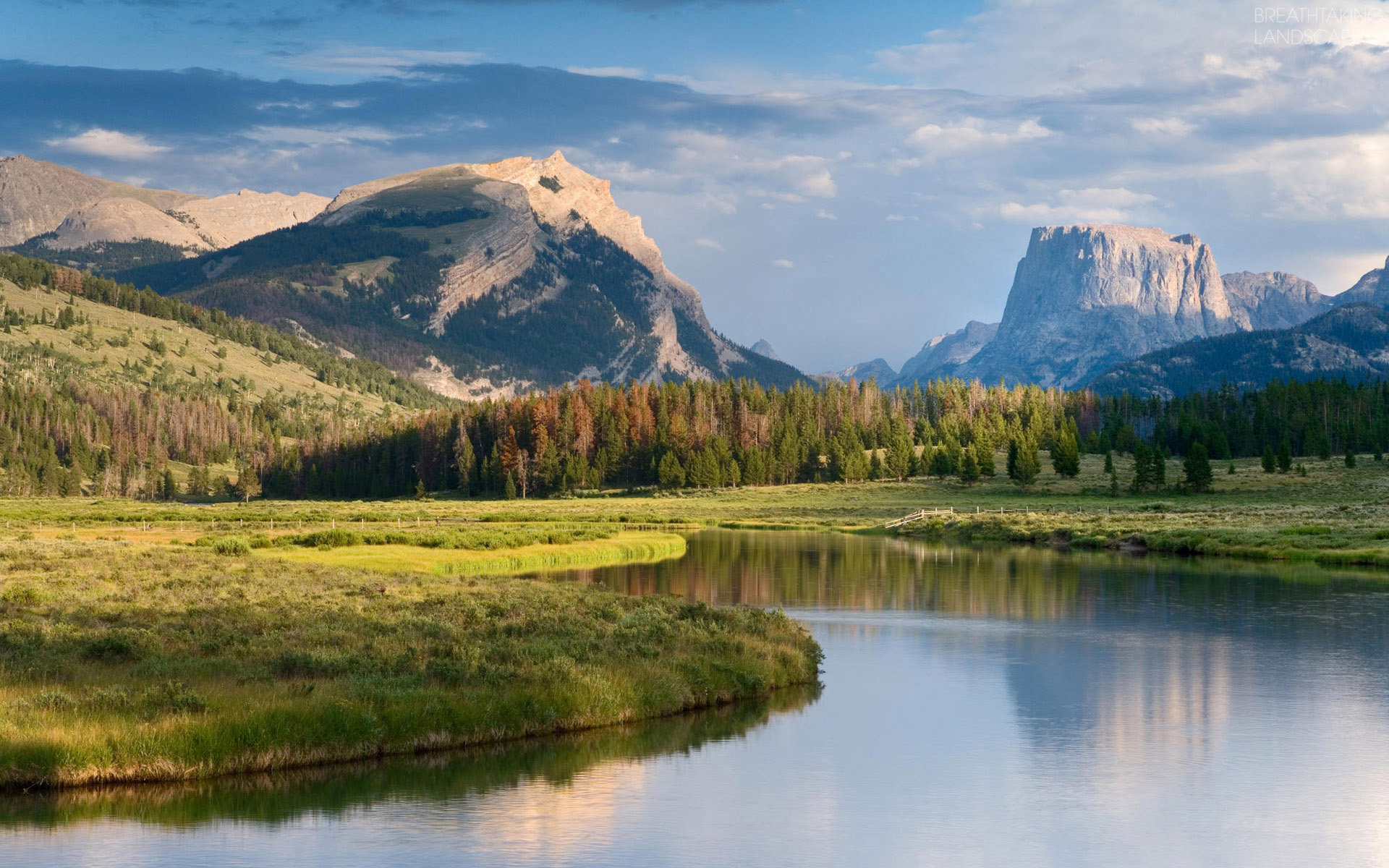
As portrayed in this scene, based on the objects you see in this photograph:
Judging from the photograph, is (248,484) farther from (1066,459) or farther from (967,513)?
(1066,459)

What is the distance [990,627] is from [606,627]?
19.6 meters

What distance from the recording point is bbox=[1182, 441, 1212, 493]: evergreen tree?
140 metres

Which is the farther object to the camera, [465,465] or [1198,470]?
[465,465]

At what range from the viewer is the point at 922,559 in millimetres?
86312

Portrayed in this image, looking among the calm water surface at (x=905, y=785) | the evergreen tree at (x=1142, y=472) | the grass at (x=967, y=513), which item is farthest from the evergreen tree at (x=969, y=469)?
the calm water surface at (x=905, y=785)

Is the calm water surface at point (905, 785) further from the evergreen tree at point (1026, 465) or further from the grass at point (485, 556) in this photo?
the evergreen tree at point (1026, 465)

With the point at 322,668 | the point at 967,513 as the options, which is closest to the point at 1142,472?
the point at 967,513

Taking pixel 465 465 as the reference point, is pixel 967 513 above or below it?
below

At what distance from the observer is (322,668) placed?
1224 inches

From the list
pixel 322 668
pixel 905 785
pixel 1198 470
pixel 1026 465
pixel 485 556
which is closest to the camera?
pixel 905 785

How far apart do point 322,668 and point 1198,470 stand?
418 feet

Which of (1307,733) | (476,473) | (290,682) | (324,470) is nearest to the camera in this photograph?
(290,682)

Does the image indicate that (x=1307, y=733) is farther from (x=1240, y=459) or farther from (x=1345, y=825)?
(x=1240, y=459)

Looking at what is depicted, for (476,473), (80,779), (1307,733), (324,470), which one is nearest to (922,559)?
(1307,733)
